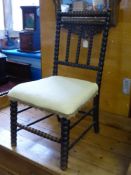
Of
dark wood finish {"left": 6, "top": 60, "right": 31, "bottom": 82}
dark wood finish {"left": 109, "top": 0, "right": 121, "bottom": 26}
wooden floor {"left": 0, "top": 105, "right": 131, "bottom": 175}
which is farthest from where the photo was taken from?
dark wood finish {"left": 6, "top": 60, "right": 31, "bottom": 82}

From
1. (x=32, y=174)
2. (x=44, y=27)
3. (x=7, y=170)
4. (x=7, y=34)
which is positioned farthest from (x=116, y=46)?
(x=7, y=34)

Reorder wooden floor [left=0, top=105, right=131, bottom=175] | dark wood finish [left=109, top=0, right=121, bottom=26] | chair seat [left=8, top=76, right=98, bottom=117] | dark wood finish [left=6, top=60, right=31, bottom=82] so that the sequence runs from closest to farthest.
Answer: chair seat [left=8, top=76, right=98, bottom=117], wooden floor [left=0, top=105, right=131, bottom=175], dark wood finish [left=109, top=0, right=121, bottom=26], dark wood finish [left=6, top=60, right=31, bottom=82]

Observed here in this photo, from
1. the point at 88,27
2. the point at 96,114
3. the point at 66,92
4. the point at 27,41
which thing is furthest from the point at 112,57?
the point at 27,41

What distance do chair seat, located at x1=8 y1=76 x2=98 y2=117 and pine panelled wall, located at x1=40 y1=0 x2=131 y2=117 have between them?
0.26 metres

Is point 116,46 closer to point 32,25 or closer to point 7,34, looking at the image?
point 32,25

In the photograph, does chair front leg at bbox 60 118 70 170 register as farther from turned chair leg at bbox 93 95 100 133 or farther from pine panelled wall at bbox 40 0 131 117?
pine panelled wall at bbox 40 0 131 117

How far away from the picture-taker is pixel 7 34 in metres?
2.46

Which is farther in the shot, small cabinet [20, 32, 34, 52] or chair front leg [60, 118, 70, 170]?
small cabinet [20, 32, 34, 52]

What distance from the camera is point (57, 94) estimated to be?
1076 mm

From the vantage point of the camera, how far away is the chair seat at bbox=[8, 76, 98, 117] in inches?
39.9

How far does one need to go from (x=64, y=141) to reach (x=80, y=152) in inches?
9.3

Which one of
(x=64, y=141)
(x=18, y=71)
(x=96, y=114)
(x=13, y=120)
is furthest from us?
(x=18, y=71)

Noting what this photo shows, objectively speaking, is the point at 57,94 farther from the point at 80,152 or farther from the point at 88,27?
the point at 88,27

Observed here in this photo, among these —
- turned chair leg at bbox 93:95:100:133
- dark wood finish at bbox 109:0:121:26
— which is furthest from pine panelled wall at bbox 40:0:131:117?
turned chair leg at bbox 93:95:100:133
